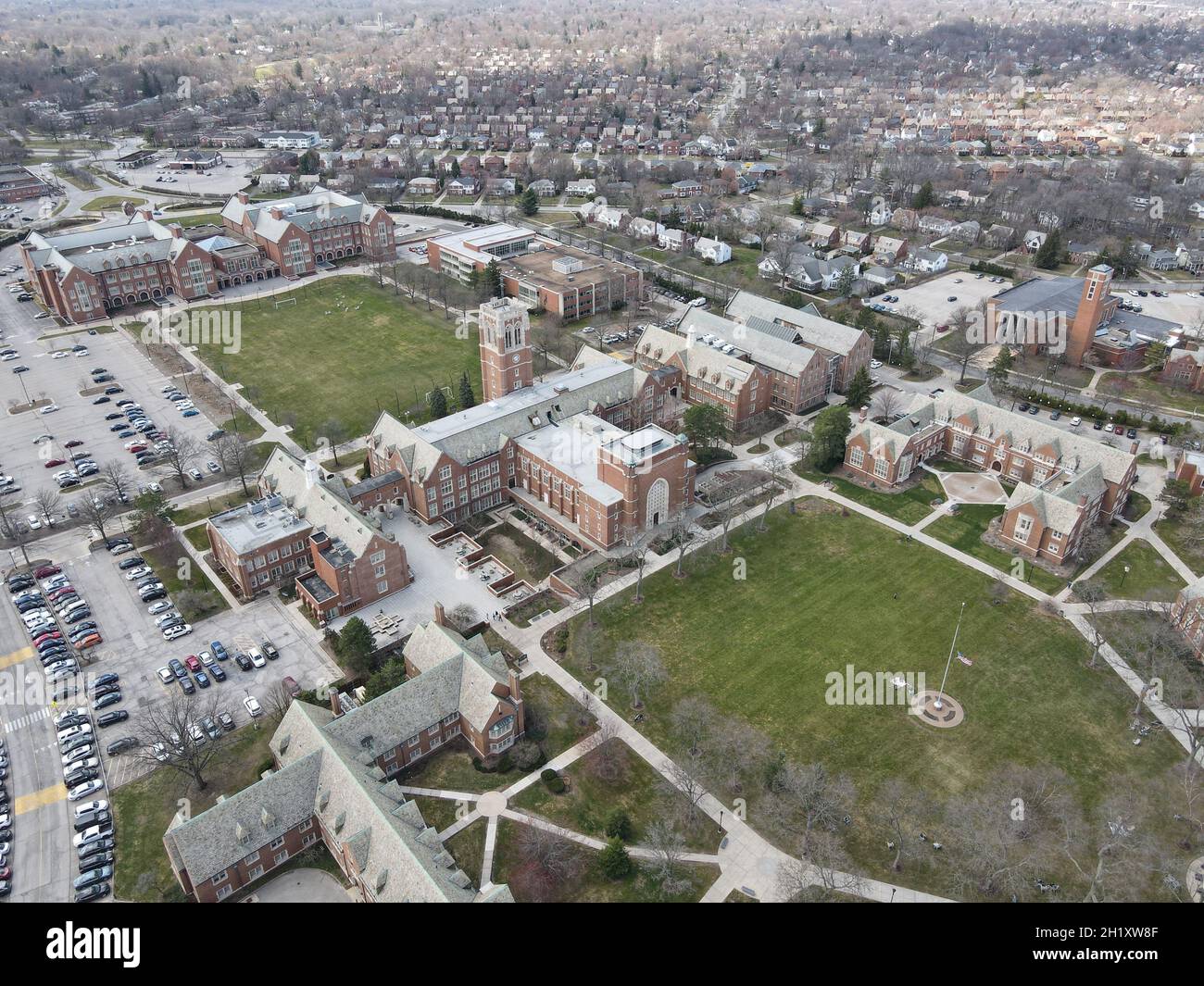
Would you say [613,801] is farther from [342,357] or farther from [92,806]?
[342,357]

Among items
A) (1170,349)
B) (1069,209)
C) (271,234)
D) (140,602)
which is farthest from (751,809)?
(1069,209)

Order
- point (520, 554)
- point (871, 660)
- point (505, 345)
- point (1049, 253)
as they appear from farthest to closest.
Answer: point (1049, 253), point (505, 345), point (520, 554), point (871, 660)

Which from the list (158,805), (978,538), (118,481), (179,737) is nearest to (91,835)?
(158,805)

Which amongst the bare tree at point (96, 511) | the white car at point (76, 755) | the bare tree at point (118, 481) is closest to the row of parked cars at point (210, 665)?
the white car at point (76, 755)

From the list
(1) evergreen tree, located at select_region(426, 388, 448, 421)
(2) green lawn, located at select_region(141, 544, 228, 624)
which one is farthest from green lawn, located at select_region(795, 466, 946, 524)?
(2) green lawn, located at select_region(141, 544, 228, 624)

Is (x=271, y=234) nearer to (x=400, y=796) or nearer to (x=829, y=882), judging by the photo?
(x=400, y=796)
